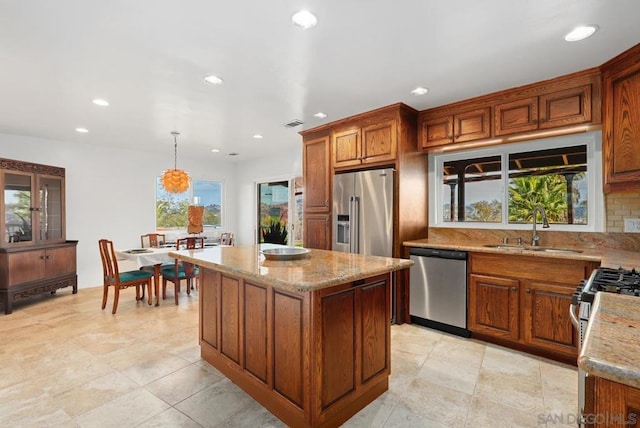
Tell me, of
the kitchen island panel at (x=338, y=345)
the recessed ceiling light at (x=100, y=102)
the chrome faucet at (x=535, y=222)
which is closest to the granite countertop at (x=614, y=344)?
the kitchen island panel at (x=338, y=345)

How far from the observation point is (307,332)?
1.71m

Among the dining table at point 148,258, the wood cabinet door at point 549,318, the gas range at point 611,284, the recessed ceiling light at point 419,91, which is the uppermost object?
the recessed ceiling light at point 419,91

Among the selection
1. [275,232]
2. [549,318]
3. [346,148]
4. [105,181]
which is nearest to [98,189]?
[105,181]

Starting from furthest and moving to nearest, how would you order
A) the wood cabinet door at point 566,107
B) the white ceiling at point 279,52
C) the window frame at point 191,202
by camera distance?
the window frame at point 191,202 < the wood cabinet door at point 566,107 < the white ceiling at point 279,52

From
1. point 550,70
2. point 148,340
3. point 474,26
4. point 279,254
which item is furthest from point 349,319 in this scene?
point 550,70

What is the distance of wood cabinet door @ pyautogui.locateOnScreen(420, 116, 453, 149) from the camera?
337 centimetres

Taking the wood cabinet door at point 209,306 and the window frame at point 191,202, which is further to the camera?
the window frame at point 191,202

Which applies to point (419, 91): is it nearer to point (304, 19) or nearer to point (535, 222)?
point (304, 19)

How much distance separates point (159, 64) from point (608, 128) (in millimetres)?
3470

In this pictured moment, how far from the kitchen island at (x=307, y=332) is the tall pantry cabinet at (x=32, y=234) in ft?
11.2

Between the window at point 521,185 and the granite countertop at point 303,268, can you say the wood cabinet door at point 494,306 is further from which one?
the granite countertop at point 303,268

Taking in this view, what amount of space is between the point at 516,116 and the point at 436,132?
2.51 feet

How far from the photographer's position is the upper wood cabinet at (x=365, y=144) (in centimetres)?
347

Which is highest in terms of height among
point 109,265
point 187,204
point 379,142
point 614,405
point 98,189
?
point 379,142
